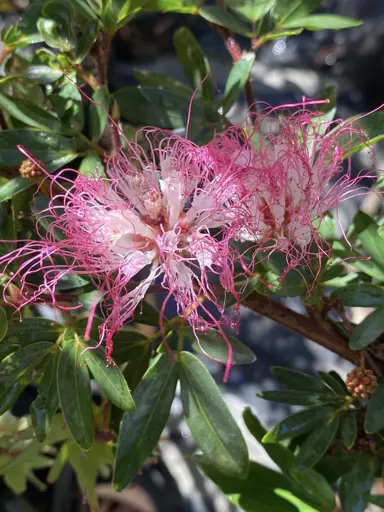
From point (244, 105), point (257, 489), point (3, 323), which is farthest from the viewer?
point (244, 105)

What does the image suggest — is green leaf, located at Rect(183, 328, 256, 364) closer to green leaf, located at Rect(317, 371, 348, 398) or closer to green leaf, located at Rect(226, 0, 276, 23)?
green leaf, located at Rect(317, 371, 348, 398)

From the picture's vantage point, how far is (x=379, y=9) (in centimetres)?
196

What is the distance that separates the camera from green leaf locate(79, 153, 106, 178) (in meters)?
0.54

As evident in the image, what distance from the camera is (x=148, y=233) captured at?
1.71 feet

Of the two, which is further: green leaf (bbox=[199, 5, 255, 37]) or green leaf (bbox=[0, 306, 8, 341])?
green leaf (bbox=[199, 5, 255, 37])

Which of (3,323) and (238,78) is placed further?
(238,78)

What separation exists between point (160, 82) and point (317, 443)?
0.49m

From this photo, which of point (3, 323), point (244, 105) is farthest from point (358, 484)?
point (244, 105)

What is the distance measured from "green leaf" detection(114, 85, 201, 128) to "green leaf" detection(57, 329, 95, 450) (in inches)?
10.6

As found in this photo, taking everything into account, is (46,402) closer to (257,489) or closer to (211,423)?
(211,423)

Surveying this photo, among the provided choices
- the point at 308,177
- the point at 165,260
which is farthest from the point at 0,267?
the point at 308,177

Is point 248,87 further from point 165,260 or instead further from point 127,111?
point 165,260

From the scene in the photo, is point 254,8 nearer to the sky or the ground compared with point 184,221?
nearer to the sky

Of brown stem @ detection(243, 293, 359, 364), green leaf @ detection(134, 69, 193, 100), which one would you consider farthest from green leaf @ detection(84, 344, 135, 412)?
green leaf @ detection(134, 69, 193, 100)
